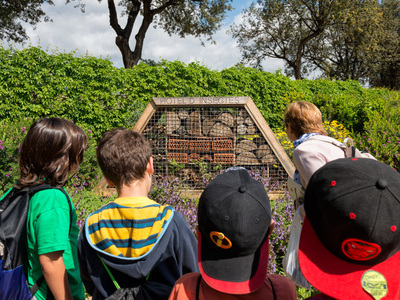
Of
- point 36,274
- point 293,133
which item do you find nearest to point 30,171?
point 36,274

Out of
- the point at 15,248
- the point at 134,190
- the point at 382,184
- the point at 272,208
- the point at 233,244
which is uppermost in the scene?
the point at 382,184

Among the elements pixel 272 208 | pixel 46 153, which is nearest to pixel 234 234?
pixel 46 153

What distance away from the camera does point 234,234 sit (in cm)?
109

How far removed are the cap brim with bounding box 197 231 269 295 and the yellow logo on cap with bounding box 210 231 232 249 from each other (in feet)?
0.20

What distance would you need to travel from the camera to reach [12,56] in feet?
24.1

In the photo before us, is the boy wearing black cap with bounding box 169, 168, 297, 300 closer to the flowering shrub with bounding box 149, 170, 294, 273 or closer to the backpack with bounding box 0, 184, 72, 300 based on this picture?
the backpack with bounding box 0, 184, 72, 300

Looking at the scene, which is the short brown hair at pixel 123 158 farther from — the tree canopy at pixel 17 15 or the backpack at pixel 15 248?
the tree canopy at pixel 17 15

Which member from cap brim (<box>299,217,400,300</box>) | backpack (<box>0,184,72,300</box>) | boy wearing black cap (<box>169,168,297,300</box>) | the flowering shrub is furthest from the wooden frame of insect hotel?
cap brim (<box>299,217,400,300</box>)

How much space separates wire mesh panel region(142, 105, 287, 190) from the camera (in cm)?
491

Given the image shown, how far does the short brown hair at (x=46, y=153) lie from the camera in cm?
157

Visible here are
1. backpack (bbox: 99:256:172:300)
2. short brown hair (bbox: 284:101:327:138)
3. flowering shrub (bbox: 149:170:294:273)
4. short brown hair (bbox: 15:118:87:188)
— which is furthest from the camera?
flowering shrub (bbox: 149:170:294:273)

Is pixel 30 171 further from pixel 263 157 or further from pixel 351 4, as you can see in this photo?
pixel 351 4

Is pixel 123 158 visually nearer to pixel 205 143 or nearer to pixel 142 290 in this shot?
pixel 142 290

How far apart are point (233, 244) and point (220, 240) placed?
0.16ft
